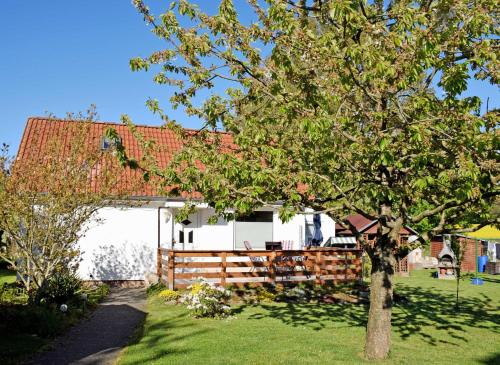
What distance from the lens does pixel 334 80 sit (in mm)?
7645

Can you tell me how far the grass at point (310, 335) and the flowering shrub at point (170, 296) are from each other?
0.22 meters

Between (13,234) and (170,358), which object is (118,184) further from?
(170,358)

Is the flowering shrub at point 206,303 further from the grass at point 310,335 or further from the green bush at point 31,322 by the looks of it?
the green bush at point 31,322

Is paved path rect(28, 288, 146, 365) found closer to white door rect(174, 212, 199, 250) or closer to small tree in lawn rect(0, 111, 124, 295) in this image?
small tree in lawn rect(0, 111, 124, 295)

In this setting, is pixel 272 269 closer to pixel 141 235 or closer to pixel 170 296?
pixel 170 296

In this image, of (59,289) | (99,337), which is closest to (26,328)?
(99,337)

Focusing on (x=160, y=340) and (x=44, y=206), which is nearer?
(x=160, y=340)

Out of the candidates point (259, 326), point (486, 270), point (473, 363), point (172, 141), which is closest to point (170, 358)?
point (259, 326)

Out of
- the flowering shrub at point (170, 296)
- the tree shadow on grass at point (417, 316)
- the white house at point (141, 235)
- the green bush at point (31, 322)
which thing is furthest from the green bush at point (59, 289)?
the tree shadow on grass at point (417, 316)

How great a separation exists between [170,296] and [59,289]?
3.10 m

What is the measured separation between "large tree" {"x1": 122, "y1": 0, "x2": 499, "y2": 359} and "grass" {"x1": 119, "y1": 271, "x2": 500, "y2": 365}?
120 cm

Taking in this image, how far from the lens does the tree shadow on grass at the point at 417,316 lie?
11320 millimetres

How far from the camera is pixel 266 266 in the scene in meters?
16.8

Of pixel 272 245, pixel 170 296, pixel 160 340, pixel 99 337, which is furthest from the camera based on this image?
pixel 272 245
